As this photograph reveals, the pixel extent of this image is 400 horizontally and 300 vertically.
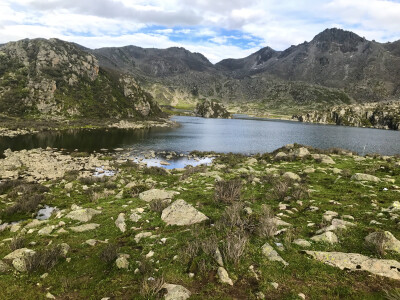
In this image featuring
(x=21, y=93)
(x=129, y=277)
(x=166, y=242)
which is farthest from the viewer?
(x=21, y=93)

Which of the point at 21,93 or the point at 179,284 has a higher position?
the point at 21,93

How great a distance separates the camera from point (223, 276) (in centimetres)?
835

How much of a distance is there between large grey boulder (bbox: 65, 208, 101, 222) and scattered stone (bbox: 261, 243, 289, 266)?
1136cm

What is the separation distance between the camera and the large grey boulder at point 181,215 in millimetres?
13332

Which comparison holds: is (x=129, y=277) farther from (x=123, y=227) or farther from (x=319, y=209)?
(x=319, y=209)

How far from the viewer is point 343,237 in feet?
33.6

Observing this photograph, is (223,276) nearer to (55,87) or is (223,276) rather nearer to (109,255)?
(109,255)

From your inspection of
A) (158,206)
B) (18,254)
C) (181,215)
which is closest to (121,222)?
(158,206)

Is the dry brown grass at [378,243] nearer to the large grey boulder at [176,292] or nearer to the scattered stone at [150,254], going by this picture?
the large grey boulder at [176,292]

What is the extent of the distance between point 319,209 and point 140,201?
1280cm

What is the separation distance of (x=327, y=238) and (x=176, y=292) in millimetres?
6724

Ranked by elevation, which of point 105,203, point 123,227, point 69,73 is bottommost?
point 105,203

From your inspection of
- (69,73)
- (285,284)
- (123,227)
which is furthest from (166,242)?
(69,73)

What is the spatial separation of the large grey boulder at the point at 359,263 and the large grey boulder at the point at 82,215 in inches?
520
